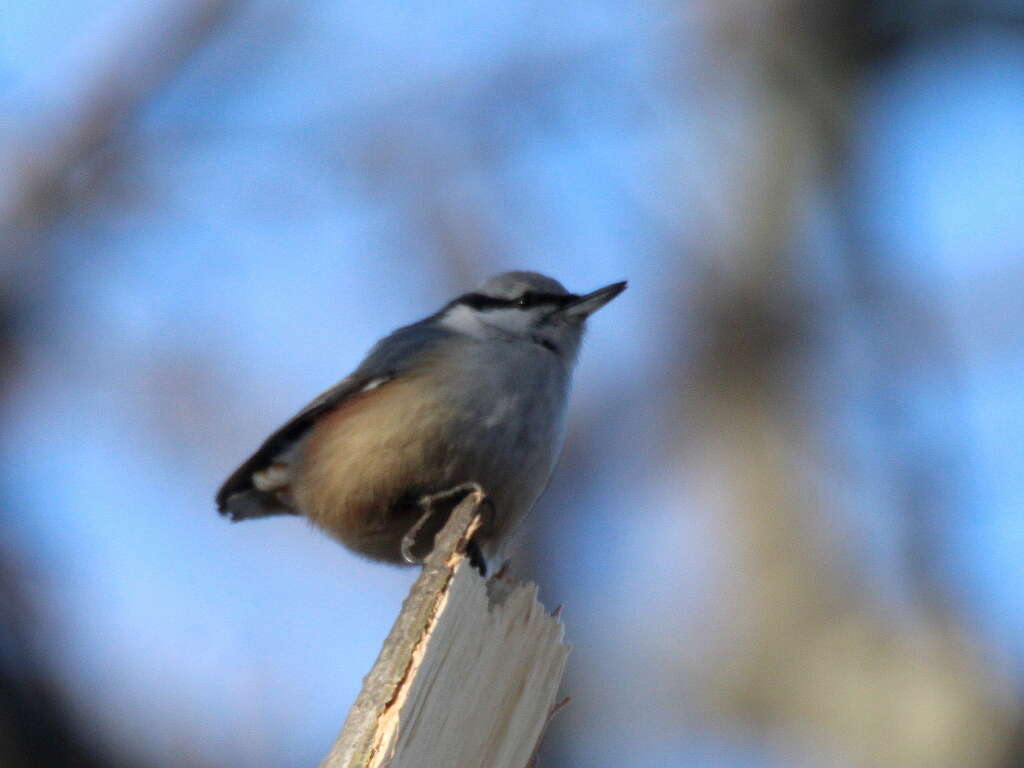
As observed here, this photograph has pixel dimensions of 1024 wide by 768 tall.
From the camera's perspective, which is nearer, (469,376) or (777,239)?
(469,376)

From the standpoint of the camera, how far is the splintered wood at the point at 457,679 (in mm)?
1396

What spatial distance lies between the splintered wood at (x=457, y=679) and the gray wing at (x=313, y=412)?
145 centimetres

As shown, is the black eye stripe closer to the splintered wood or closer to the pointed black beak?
the pointed black beak

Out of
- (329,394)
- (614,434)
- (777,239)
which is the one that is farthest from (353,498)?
(777,239)

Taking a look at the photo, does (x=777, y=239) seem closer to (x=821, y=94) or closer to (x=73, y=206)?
(x=821, y=94)

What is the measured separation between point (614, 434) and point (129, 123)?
2.46m

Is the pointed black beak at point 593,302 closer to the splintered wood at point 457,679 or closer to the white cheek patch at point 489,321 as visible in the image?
the white cheek patch at point 489,321

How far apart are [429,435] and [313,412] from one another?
0.54 m

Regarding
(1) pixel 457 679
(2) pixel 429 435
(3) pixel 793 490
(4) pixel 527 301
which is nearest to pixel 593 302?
(4) pixel 527 301

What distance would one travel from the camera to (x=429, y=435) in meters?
2.94

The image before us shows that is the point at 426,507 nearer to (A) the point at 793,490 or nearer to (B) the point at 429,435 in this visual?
(B) the point at 429,435

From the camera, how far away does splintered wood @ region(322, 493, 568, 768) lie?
1.40 metres

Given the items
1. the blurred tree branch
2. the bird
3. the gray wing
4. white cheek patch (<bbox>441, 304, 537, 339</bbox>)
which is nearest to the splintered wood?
the bird

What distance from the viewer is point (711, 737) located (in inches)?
196
